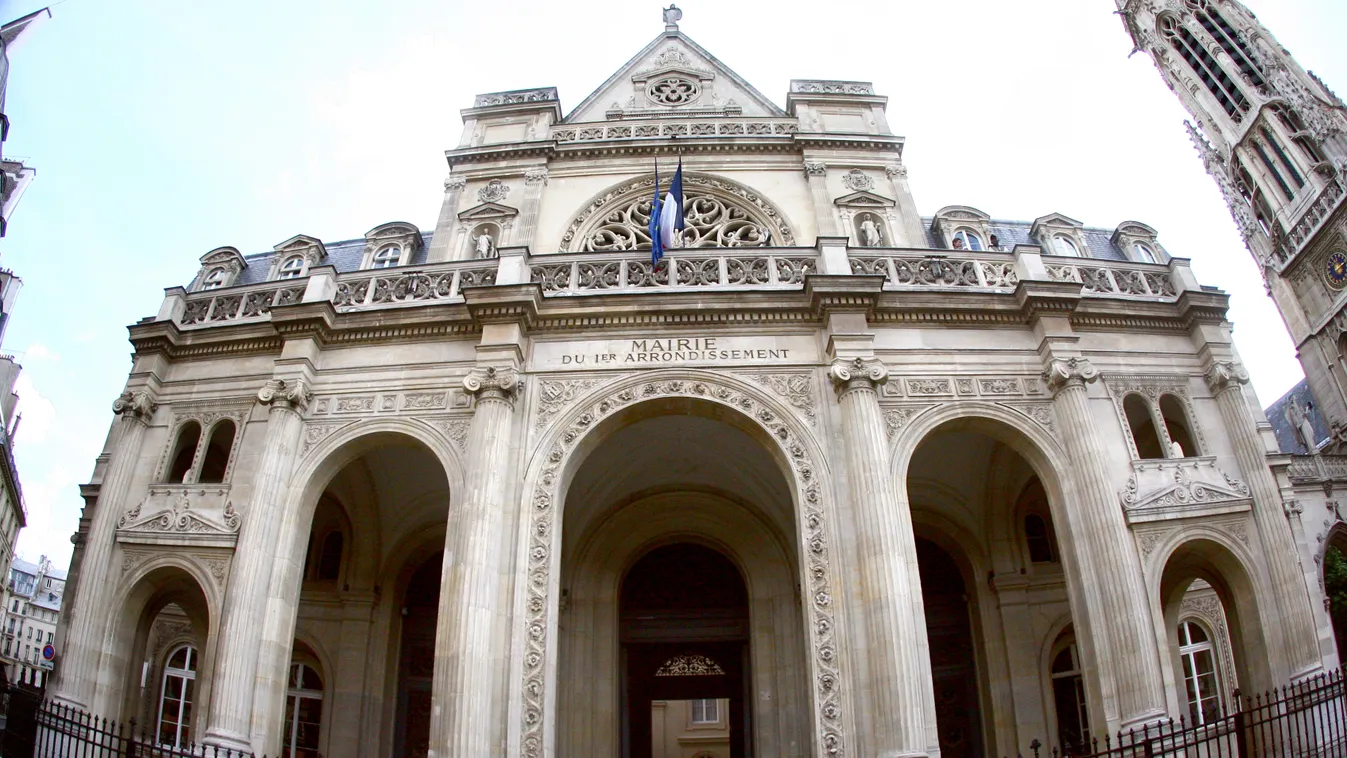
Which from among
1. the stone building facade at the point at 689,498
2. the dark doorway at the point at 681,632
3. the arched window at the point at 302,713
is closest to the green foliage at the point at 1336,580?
the stone building facade at the point at 689,498

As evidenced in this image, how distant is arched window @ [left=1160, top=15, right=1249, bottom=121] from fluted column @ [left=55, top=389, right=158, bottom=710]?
139 ft

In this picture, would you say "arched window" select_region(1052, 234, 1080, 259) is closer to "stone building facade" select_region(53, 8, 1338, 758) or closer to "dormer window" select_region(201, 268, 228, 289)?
"stone building facade" select_region(53, 8, 1338, 758)

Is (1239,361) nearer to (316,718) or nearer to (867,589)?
(867,589)

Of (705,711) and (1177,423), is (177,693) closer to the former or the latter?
(705,711)

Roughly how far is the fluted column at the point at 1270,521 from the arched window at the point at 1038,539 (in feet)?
13.5

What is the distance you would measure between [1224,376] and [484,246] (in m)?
14.6

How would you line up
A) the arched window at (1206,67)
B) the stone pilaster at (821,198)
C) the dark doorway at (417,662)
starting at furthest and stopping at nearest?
1. the arched window at (1206,67)
2. the stone pilaster at (821,198)
3. the dark doorway at (417,662)

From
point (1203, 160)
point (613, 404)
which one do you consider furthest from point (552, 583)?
point (1203, 160)

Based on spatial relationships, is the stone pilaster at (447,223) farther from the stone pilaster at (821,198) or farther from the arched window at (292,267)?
the stone pilaster at (821,198)

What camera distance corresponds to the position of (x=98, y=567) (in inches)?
504

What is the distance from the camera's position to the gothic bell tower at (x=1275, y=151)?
29.4 metres

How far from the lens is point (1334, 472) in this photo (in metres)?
22.5

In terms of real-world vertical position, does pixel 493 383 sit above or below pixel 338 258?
below

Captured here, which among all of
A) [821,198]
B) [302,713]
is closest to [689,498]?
[821,198]
